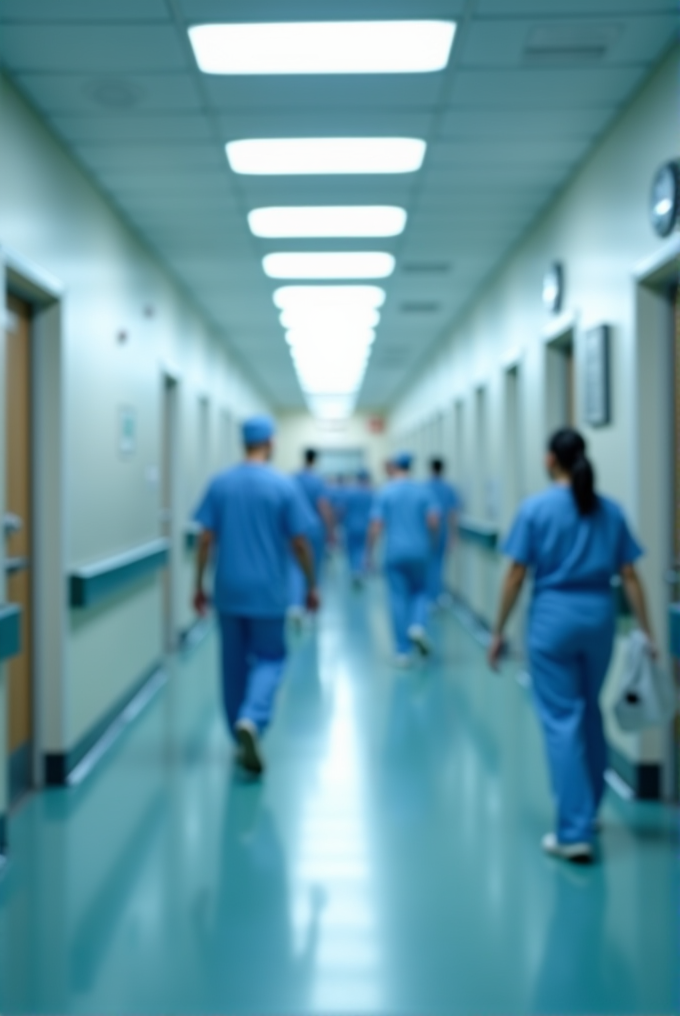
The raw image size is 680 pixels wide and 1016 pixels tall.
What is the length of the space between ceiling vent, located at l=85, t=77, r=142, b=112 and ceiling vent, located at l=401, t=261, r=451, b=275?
12.2 feet

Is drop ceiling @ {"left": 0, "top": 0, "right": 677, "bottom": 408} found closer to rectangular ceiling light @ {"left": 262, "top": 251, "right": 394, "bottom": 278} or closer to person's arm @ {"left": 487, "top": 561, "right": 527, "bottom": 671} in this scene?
rectangular ceiling light @ {"left": 262, "top": 251, "right": 394, "bottom": 278}

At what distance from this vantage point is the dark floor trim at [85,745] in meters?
4.75

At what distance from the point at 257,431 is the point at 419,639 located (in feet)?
10.7

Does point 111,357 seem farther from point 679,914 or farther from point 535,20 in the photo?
point 679,914

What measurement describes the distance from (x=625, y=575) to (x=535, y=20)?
198 cm

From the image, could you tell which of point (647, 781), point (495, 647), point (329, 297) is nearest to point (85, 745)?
point (495, 647)

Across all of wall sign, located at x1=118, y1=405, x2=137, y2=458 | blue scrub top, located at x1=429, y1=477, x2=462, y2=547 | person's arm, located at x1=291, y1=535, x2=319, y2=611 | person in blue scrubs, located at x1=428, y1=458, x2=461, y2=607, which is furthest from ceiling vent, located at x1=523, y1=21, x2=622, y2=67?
blue scrub top, located at x1=429, y1=477, x2=462, y2=547

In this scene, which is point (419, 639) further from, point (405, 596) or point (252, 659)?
point (252, 659)

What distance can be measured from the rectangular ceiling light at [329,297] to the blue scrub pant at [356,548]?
4.80 m

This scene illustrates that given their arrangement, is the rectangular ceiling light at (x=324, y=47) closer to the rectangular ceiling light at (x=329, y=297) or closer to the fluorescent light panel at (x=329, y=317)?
the rectangular ceiling light at (x=329, y=297)

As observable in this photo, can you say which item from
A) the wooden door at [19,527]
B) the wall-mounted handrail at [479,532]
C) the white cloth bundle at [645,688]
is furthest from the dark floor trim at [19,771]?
the wall-mounted handrail at [479,532]

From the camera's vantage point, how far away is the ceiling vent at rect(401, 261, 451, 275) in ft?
25.9

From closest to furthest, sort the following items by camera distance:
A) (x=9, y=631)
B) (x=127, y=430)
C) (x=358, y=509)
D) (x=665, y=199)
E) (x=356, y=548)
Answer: (x=9, y=631)
(x=665, y=199)
(x=127, y=430)
(x=358, y=509)
(x=356, y=548)

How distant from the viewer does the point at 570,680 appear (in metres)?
3.68
